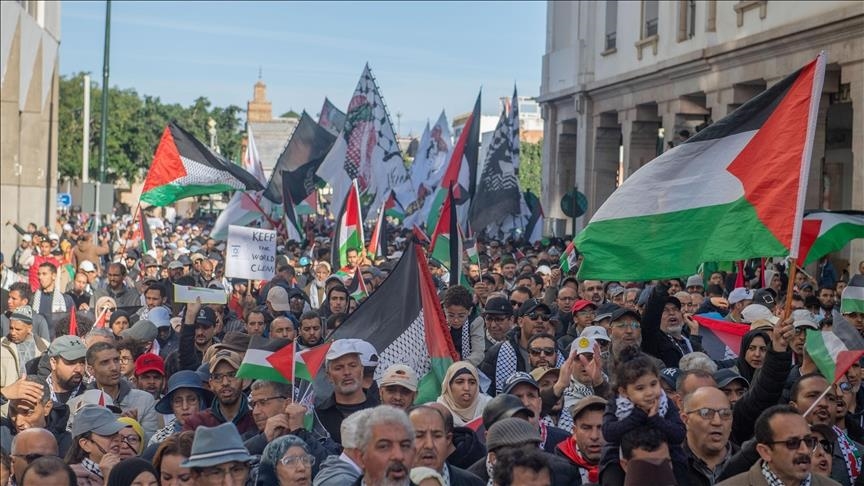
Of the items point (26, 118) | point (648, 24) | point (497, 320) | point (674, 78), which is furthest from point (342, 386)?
point (26, 118)

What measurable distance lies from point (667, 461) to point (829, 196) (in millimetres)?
23963

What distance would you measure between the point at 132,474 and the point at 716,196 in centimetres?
422

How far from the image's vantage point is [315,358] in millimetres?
9375

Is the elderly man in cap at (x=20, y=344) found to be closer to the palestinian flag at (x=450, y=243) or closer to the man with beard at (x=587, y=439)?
the palestinian flag at (x=450, y=243)

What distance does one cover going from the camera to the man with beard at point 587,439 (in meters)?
7.29

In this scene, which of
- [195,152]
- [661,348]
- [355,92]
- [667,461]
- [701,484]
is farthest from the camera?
[355,92]

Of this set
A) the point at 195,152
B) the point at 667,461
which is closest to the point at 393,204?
the point at 195,152

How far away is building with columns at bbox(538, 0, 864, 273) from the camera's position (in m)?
25.0

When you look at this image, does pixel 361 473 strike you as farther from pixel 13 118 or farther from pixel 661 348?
pixel 13 118

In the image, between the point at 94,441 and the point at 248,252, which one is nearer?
the point at 94,441

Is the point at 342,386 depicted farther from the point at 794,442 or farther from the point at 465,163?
the point at 465,163

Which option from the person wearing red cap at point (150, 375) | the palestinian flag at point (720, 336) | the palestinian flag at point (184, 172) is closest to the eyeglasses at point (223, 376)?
the person wearing red cap at point (150, 375)

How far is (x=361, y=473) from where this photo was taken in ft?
21.1

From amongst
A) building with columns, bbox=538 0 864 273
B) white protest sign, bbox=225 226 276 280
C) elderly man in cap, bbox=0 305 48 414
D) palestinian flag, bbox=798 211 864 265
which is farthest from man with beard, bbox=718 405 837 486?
building with columns, bbox=538 0 864 273
